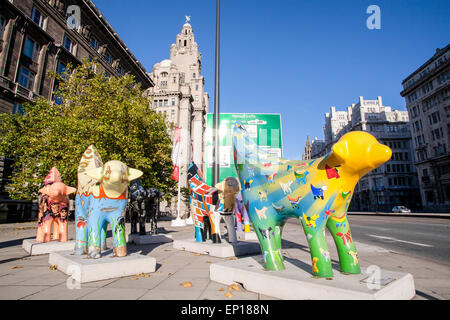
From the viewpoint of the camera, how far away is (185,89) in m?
64.0

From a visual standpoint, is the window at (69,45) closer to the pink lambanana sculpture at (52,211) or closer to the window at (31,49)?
the window at (31,49)

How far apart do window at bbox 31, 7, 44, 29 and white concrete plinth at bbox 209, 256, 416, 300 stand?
31.0m

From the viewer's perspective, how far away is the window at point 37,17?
2353cm

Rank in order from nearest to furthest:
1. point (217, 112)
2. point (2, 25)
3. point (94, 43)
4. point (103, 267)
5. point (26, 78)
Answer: point (103, 267) → point (217, 112) → point (2, 25) → point (26, 78) → point (94, 43)

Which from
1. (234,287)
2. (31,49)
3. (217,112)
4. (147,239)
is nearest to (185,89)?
(31,49)

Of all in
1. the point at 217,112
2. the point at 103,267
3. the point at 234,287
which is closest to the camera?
the point at 234,287

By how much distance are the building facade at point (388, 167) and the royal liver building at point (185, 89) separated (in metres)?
44.5

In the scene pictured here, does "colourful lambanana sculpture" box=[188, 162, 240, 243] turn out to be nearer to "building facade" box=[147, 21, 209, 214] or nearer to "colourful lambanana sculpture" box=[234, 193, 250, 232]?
"colourful lambanana sculpture" box=[234, 193, 250, 232]

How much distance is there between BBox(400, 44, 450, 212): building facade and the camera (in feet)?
137

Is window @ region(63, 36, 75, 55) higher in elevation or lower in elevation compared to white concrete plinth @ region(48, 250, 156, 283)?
higher

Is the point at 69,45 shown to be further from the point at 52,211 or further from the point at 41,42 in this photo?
the point at 52,211

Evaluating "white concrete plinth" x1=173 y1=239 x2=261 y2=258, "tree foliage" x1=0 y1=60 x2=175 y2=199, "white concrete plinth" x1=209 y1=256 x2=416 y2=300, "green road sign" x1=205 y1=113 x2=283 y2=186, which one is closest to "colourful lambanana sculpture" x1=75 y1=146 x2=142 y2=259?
"white concrete plinth" x1=209 y1=256 x2=416 y2=300

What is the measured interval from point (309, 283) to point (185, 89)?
2569 inches
